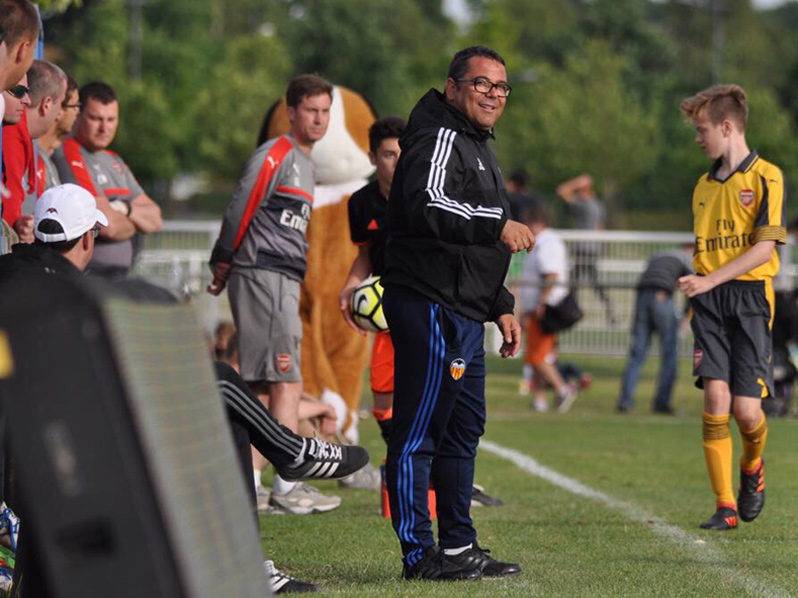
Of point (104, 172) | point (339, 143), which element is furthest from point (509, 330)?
point (339, 143)

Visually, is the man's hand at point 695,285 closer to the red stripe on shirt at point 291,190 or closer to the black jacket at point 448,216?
the black jacket at point 448,216

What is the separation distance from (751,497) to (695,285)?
1.21 metres

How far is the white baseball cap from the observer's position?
5.38 meters

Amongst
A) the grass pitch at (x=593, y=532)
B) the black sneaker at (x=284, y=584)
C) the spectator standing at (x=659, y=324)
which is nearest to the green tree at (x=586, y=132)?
the spectator standing at (x=659, y=324)

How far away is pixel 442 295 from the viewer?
20.3ft

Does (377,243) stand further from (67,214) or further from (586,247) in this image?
(586,247)

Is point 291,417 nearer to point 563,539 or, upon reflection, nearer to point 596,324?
point 563,539

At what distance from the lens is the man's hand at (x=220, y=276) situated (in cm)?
874

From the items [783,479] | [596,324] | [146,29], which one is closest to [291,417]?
[783,479]

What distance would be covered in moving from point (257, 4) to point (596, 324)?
8793cm

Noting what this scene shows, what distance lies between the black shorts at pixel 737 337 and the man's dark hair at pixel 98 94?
3.82 meters

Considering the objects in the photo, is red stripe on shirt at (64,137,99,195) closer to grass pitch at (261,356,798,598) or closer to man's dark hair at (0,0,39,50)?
grass pitch at (261,356,798,598)

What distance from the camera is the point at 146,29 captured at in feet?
233

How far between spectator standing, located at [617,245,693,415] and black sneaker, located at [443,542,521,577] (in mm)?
9866
